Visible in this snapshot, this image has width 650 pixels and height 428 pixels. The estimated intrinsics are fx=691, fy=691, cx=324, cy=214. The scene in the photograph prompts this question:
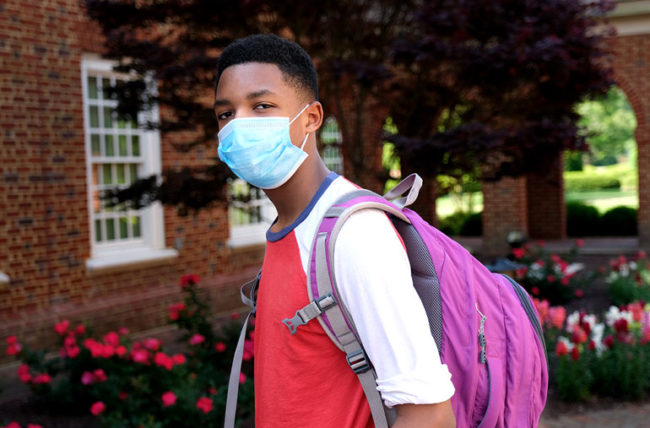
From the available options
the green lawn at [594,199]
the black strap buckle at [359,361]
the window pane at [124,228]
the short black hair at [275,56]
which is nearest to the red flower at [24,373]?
the window pane at [124,228]

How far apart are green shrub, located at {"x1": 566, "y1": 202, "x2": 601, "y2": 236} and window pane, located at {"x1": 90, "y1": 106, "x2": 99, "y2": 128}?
55.0 feet

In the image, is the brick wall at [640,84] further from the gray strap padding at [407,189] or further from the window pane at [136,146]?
the gray strap padding at [407,189]

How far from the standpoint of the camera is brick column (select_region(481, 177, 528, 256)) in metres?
17.1

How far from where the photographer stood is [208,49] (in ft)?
23.0

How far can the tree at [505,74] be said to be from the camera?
20.7 feet

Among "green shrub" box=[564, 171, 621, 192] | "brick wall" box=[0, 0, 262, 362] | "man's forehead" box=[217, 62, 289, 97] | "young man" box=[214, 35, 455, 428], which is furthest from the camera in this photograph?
"green shrub" box=[564, 171, 621, 192]

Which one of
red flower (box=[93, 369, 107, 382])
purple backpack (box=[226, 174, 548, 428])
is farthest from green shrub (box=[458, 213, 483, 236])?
purple backpack (box=[226, 174, 548, 428])

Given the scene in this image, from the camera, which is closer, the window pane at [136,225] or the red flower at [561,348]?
the red flower at [561,348]

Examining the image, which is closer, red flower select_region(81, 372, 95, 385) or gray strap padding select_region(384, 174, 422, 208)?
gray strap padding select_region(384, 174, 422, 208)

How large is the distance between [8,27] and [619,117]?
3873 cm

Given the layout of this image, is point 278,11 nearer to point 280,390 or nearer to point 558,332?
point 558,332

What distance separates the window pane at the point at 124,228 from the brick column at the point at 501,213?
995cm

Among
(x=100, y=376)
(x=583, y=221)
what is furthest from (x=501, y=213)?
(x=100, y=376)

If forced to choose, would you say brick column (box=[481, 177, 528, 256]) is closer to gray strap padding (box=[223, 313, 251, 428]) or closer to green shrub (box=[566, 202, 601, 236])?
green shrub (box=[566, 202, 601, 236])
